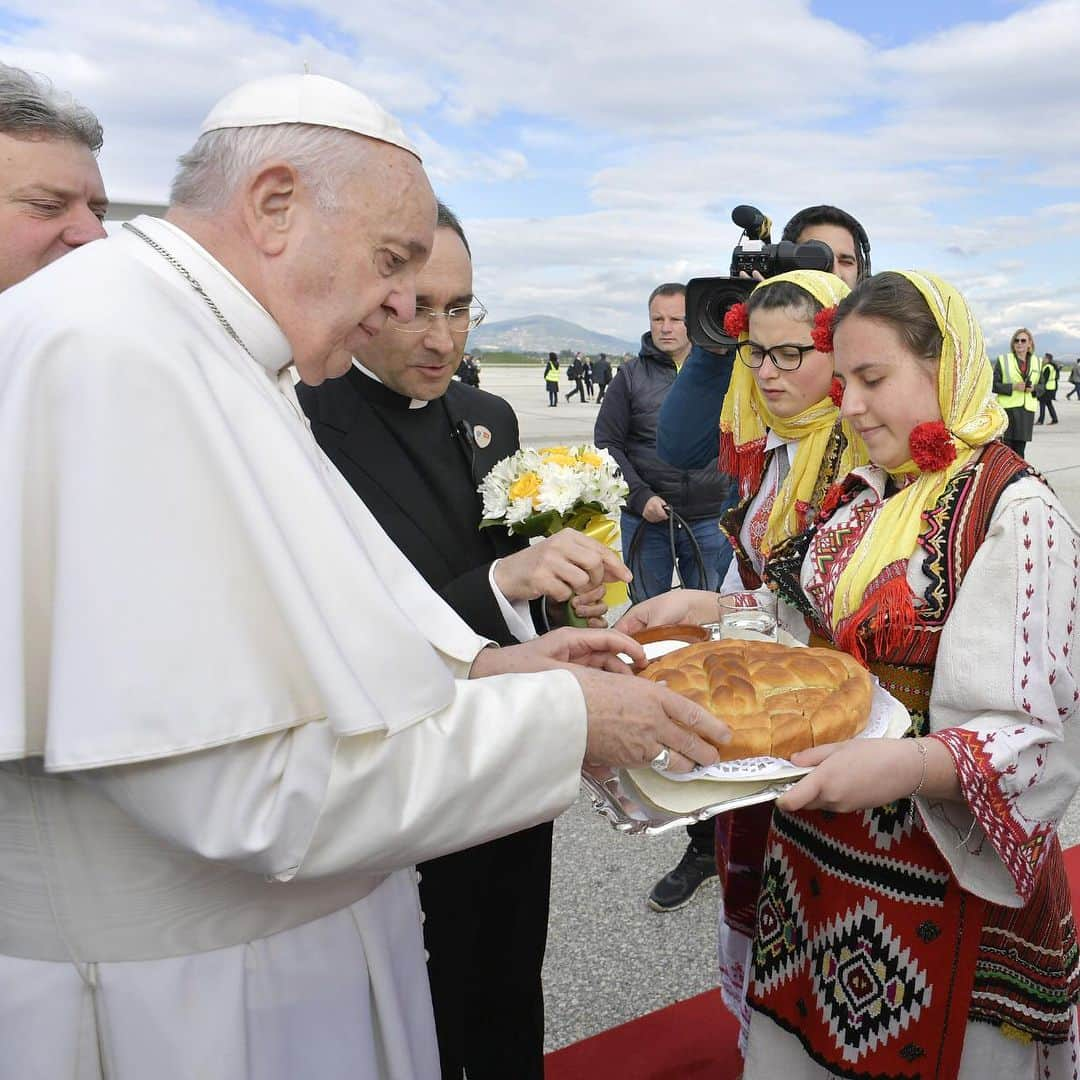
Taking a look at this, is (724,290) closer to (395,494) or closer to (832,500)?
(832,500)

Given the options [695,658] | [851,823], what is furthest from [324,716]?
[851,823]

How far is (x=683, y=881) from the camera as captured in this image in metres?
3.68

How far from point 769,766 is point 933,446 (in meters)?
0.81

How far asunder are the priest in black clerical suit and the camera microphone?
1.43 m

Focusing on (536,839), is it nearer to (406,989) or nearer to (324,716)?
(406,989)

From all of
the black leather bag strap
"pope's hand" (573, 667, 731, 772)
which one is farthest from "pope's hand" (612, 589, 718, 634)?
the black leather bag strap

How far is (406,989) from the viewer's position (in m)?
1.67

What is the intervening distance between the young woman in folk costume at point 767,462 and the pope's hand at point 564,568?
0.39 m

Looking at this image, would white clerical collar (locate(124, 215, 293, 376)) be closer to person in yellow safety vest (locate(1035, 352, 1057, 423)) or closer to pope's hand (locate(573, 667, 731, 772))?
pope's hand (locate(573, 667, 731, 772))

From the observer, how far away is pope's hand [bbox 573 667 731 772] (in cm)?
148

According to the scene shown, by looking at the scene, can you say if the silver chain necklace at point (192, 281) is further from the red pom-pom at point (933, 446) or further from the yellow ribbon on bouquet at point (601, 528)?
the red pom-pom at point (933, 446)

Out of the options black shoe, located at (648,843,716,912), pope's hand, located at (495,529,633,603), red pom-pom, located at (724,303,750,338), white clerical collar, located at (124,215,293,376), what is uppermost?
red pom-pom, located at (724,303,750,338)

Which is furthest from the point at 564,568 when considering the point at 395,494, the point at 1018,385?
the point at 1018,385

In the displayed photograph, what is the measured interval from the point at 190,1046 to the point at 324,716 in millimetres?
578
